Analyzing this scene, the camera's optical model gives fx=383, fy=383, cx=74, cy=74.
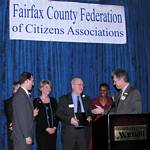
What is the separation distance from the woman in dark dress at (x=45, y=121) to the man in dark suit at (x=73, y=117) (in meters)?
0.19

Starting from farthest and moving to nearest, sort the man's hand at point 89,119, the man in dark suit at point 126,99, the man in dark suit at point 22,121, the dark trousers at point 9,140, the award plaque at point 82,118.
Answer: the dark trousers at point 9,140 < the man's hand at point 89,119 < the award plaque at point 82,118 < the man in dark suit at point 22,121 < the man in dark suit at point 126,99

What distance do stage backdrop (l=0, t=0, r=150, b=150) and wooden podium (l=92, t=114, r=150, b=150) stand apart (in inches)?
106

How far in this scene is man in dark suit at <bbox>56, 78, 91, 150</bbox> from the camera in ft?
18.5

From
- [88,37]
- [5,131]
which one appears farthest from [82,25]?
[5,131]

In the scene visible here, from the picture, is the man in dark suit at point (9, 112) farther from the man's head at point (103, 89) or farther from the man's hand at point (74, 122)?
the man's head at point (103, 89)

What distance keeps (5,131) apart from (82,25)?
2393mm

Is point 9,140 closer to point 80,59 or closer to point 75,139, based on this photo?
point 75,139

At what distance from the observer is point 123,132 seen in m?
4.12

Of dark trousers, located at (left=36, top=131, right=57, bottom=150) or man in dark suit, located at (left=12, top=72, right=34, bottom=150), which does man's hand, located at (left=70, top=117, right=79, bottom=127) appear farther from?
man in dark suit, located at (left=12, top=72, right=34, bottom=150)

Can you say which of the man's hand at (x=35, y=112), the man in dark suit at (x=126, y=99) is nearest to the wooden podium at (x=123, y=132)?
the man in dark suit at (x=126, y=99)

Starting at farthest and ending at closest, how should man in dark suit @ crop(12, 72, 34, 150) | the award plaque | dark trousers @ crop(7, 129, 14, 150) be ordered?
1. dark trousers @ crop(7, 129, 14, 150)
2. the award plaque
3. man in dark suit @ crop(12, 72, 34, 150)

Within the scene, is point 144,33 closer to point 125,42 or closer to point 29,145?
point 125,42

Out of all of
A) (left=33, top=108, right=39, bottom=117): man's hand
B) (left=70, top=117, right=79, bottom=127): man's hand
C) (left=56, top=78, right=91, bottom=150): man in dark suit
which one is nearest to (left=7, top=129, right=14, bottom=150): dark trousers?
(left=33, top=108, right=39, bottom=117): man's hand

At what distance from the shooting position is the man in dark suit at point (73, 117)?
5633 millimetres
